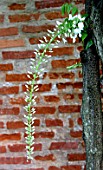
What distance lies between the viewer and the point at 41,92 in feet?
6.83

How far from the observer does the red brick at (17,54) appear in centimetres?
208

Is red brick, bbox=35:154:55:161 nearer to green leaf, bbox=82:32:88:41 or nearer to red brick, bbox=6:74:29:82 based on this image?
red brick, bbox=6:74:29:82

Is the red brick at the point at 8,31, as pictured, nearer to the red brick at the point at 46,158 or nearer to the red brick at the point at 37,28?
the red brick at the point at 37,28

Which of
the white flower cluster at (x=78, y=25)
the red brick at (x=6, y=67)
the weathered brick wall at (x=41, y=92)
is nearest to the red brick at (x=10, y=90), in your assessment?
the weathered brick wall at (x=41, y=92)

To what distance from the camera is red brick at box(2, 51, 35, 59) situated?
208 centimetres

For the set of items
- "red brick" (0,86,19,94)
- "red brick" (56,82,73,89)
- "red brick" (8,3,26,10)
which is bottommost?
"red brick" (0,86,19,94)

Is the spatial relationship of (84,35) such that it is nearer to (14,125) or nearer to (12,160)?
(14,125)

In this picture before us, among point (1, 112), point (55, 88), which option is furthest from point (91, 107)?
point (1, 112)

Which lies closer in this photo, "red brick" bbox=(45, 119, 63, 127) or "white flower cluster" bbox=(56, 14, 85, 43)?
"white flower cluster" bbox=(56, 14, 85, 43)

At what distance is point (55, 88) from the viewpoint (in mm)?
2078

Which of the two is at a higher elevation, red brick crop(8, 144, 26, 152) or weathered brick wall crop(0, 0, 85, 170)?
weathered brick wall crop(0, 0, 85, 170)

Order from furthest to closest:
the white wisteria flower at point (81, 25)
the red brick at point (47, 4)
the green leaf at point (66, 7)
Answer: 1. the red brick at point (47, 4)
2. the green leaf at point (66, 7)
3. the white wisteria flower at point (81, 25)

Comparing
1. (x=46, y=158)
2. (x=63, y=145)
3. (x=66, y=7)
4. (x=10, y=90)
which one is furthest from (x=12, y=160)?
(x=66, y=7)

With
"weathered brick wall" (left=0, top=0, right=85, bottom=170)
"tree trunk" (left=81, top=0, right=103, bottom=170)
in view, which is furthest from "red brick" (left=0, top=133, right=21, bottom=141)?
"tree trunk" (left=81, top=0, right=103, bottom=170)
